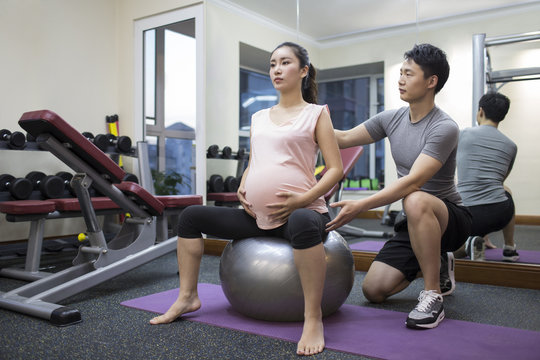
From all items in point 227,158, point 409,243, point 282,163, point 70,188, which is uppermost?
point 227,158

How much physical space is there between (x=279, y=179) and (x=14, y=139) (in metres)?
2.23

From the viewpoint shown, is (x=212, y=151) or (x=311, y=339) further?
(x=212, y=151)

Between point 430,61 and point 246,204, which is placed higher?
point 430,61

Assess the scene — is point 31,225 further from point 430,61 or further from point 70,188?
point 430,61

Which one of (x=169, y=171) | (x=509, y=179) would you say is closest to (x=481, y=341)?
(x=509, y=179)

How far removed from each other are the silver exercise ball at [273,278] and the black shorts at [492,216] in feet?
3.46

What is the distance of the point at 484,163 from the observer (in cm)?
255

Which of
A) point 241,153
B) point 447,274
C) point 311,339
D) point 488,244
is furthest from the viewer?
point 241,153

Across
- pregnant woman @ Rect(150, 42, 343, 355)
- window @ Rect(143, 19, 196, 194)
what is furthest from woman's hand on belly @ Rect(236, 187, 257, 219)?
window @ Rect(143, 19, 196, 194)

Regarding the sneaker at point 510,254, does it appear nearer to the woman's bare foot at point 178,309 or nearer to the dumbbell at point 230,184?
the woman's bare foot at point 178,309

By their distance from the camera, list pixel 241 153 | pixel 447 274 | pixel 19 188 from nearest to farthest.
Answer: pixel 447 274, pixel 19 188, pixel 241 153

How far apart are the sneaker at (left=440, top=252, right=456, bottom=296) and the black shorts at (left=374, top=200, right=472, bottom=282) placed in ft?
0.46

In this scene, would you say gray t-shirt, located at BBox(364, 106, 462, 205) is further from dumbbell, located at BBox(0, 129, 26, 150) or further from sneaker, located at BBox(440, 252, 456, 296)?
dumbbell, located at BBox(0, 129, 26, 150)

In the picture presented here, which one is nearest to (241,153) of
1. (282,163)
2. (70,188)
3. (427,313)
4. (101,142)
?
(101,142)
